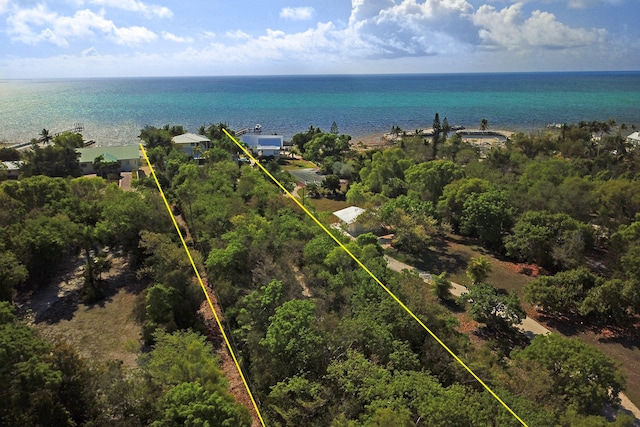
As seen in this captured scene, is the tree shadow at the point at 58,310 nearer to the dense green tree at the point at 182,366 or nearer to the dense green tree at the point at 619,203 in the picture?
the dense green tree at the point at 182,366

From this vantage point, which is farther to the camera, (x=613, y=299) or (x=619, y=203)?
(x=619, y=203)

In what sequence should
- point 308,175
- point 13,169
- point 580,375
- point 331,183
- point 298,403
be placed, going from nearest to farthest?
point 298,403 → point 580,375 → point 331,183 → point 13,169 → point 308,175

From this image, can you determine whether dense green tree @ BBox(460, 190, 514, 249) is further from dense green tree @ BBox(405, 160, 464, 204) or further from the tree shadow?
the tree shadow

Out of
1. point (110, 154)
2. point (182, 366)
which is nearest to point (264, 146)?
point (110, 154)

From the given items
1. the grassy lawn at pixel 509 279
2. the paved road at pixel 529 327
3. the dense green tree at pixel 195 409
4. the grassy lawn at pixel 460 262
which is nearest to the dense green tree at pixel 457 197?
the grassy lawn at pixel 509 279

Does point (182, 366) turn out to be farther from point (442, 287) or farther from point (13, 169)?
point (13, 169)

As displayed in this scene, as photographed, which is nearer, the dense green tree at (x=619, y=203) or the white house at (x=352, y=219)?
the dense green tree at (x=619, y=203)
